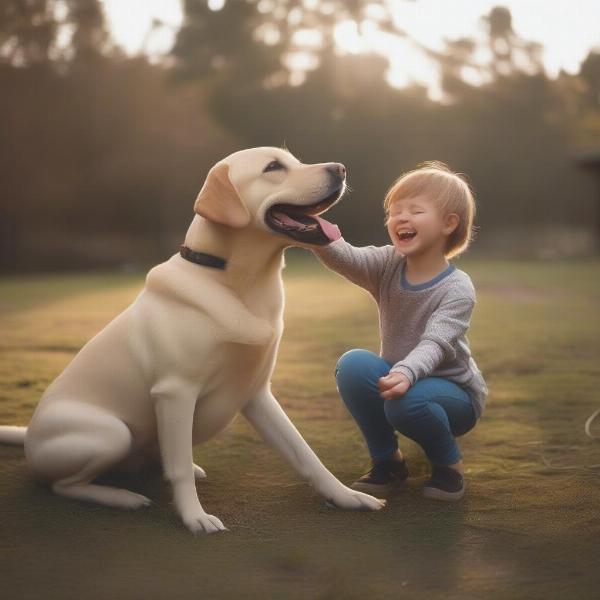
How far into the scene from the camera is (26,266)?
Result: 747 inches

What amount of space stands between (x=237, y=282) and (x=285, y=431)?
527mm

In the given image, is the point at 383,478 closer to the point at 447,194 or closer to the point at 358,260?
the point at 358,260

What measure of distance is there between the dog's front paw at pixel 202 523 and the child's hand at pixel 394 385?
612mm

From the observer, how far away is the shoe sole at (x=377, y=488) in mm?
→ 2662

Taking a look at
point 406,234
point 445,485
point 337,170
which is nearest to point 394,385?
point 445,485

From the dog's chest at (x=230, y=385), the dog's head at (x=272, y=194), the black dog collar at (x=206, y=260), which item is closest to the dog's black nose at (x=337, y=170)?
the dog's head at (x=272, y=194)

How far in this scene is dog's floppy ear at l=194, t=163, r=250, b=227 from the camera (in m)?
2.30

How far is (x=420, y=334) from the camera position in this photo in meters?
2.68

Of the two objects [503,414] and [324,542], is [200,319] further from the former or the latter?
[503,414]

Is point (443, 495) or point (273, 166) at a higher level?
point (273, 166)

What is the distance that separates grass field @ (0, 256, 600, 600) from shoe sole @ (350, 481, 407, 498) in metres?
0.08

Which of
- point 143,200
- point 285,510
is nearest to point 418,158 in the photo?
point 143,200

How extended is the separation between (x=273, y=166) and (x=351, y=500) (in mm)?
1050

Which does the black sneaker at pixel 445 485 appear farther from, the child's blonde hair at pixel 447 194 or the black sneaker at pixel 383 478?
the child's blonde hair at pixel 447 194
